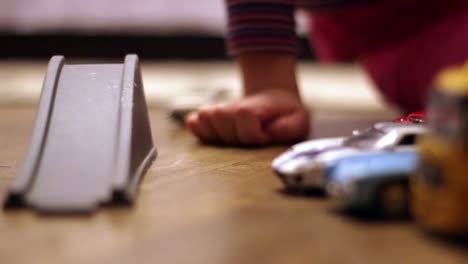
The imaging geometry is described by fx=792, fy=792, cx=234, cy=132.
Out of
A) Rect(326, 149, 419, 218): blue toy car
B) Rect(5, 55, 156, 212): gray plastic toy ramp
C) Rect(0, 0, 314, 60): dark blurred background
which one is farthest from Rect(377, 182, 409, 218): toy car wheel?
Rect(0, 0, 314, 60): dark blurred background

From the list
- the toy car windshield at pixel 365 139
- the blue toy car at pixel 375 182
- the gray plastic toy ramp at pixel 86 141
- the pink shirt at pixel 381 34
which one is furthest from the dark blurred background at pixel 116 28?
the blue toy car at pixel 375 182

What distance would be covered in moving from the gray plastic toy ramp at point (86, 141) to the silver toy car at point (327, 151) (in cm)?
12

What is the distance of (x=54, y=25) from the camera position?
2.28m

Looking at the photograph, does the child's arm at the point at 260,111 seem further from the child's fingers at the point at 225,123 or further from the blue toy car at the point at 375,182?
the blue toy car at the point at 375,182

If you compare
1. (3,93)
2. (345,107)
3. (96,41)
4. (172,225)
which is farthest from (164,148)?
(96,41)

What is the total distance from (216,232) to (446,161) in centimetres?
15

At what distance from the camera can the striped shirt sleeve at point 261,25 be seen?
0.90 m

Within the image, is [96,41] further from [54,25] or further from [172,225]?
[172,225]

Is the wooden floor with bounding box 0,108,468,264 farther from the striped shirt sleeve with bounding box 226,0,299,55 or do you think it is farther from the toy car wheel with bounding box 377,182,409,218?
the striped shirt sleeve with bounding box 226,0,299,55

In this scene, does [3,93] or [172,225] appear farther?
→ [3,93]

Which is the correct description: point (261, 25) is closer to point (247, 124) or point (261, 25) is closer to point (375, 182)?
point (247, 124)

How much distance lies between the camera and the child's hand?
33.3 inches

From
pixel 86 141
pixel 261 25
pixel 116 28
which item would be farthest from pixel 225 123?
pixel 116 28

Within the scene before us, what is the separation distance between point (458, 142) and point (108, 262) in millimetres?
204
